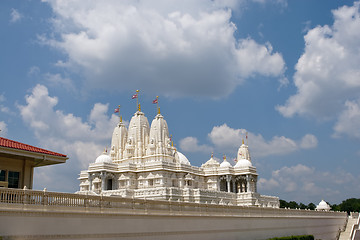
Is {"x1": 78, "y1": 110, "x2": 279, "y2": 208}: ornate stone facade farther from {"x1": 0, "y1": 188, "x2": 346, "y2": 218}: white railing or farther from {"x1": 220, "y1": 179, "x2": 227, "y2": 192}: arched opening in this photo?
{"x1": 0, "y1": 188, "x2": 346, "y2": 218}: white railing

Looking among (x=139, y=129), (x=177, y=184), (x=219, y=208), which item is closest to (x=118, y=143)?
(x=139, y=129)

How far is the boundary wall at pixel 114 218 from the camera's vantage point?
1880 cm

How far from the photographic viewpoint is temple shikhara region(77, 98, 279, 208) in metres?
65.1

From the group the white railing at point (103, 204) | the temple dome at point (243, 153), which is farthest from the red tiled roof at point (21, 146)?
the temple dome at point (243, 153)

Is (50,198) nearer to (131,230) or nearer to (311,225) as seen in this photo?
(131,230)

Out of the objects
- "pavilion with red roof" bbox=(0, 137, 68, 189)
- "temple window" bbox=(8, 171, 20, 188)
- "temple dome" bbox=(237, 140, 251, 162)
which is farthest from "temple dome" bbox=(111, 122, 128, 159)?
"temple window" bbox=(8, 171, 20, 188)

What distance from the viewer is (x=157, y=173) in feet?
228

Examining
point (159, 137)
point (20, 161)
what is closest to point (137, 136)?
point (159, 137)

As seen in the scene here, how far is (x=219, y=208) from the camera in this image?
34312 millimetres

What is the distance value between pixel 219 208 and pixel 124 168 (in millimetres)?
39338

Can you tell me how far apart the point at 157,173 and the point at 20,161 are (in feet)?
147

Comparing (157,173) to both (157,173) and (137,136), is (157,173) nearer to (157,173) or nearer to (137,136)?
(157,173)

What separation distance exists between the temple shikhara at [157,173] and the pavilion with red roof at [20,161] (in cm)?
3546

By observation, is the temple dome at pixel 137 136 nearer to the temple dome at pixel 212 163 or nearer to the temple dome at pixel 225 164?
the temple dome at pixel 225 164
